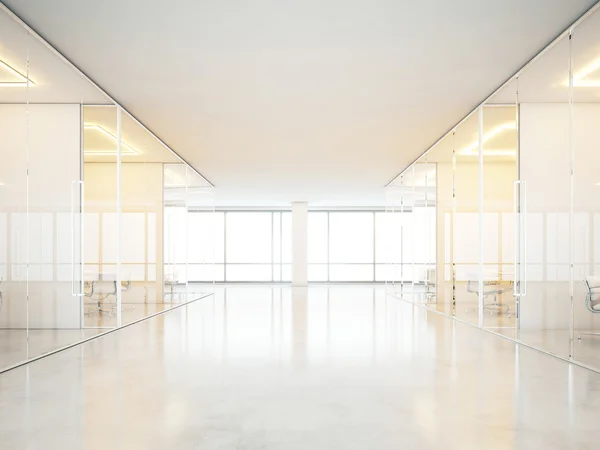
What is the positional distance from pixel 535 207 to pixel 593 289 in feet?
5.43

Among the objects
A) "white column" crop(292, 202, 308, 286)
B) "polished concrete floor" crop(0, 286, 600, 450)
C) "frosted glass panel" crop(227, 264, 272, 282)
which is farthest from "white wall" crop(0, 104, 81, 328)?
"frosted glass panel" crop(227, 264, 272, 282)

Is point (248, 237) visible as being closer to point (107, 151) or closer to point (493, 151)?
point (107, 151)

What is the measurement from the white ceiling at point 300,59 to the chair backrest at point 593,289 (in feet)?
9.20

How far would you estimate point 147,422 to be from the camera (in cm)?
381

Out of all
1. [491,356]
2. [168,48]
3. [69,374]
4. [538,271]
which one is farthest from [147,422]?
[538,271]

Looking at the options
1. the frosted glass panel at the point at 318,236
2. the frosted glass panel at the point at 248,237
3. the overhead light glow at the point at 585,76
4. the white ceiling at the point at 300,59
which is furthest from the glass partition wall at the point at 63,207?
the frosted glass panel at the point at 318,236

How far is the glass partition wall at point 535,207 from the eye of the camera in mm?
5926

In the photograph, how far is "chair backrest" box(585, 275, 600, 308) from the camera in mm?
5734

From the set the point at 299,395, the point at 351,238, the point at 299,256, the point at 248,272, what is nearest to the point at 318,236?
the point at 351,238

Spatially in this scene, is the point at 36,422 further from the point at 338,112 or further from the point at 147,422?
the point at 338,112

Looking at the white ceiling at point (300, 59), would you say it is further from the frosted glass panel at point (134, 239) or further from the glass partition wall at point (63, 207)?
the frosted glass panel at point (134, 239)

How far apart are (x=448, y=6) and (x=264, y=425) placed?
4.45 m

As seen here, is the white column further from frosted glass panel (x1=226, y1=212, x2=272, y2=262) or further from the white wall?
the white wall

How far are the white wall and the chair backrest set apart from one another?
603cm
